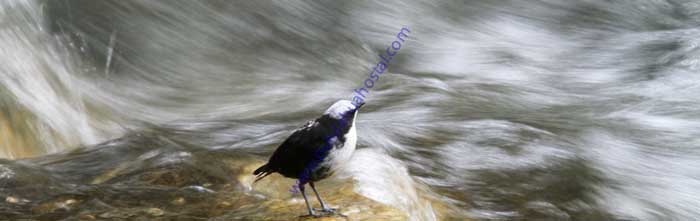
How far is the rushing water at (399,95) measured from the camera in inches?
185

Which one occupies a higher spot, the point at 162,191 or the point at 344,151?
the point at 162,191

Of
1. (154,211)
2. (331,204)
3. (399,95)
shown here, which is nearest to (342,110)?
(331,204)

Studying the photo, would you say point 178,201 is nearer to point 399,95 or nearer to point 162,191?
point 162,191

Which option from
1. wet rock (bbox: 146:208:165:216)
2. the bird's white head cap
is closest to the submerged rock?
wet rock (bbox: 146:208:165:216)

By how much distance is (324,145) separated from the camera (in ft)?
8.43

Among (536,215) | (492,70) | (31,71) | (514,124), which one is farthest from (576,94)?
(31,71)

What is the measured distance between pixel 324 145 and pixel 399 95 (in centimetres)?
394

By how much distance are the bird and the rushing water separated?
67 centimetres

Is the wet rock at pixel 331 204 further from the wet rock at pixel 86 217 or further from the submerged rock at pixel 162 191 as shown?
the wet rock at pixel 86 217

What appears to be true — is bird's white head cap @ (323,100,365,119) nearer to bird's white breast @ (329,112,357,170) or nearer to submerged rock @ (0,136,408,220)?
bird's white breast @ (329,112,357,170)

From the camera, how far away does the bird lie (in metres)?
2.56

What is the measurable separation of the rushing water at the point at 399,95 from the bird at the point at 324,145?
0.67 m

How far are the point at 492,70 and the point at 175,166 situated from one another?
456 cm

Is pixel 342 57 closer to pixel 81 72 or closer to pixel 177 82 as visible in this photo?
pixel 177 82
